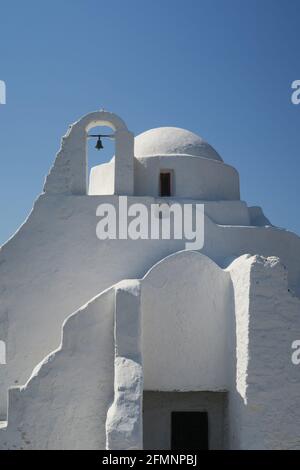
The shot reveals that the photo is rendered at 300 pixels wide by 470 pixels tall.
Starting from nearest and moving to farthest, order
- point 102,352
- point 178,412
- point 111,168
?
point 102,352, point 178,412, point 111,168

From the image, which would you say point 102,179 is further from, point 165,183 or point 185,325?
point 185,325

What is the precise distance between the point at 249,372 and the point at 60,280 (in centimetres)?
424

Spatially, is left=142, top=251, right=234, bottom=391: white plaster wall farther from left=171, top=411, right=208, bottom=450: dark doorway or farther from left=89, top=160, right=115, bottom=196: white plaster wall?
left=89, top=160, right=115, bottom=196: white plaster wall

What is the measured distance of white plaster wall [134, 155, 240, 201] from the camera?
39.5ft

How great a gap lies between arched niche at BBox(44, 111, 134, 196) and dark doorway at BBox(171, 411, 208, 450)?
476 centimetres

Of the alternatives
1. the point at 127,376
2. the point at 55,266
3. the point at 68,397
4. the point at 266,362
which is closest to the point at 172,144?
the point at 55,266

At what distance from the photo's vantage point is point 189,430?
10172 millimetres

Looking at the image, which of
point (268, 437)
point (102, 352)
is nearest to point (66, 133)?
point (102, 352)

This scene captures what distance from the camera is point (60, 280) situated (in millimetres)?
10656

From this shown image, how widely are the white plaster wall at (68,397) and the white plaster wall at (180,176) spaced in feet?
13.3

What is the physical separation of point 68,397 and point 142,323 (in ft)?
6.01
